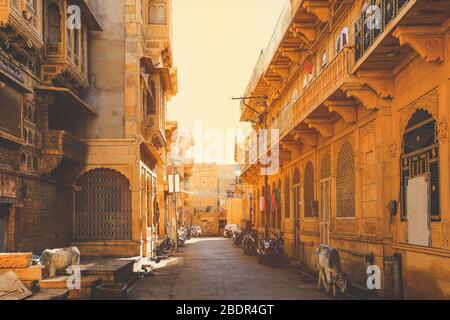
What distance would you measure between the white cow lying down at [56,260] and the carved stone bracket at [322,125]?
8386 mm

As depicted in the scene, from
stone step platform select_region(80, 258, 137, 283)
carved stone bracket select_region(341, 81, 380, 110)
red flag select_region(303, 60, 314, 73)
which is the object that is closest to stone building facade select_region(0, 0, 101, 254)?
stone step platform select_region(80, 258, 137, 283)

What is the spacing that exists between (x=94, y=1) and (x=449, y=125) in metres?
17.3

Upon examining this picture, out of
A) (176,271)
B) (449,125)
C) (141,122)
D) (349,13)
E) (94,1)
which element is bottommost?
(176,271)

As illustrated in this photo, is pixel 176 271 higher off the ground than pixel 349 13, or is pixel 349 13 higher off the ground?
pixel 349 13

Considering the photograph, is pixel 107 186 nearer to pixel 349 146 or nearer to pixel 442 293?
pixel 349 146

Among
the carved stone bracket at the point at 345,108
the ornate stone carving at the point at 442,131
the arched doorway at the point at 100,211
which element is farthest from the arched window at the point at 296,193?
the ornate stone carving at the point at 442,131

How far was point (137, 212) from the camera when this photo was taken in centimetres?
2300

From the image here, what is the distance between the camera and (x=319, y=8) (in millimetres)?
18453

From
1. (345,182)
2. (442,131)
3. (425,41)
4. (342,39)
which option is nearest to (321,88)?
(342,39)

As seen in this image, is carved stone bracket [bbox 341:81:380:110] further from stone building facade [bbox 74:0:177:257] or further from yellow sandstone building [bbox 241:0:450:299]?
stone building facade [bbox 74:0:177:257]

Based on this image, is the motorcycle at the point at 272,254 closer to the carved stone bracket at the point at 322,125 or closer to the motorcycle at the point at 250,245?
the carved stone bracket at the point at 322,125

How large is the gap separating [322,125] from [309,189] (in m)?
4.75

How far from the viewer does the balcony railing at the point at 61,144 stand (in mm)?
18766

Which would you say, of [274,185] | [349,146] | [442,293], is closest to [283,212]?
[274,185]
